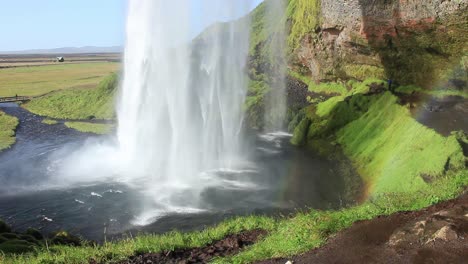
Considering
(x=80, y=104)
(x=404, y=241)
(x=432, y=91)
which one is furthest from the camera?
(x=80, y=104)

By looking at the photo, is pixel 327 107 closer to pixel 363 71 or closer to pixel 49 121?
pixel 363 71

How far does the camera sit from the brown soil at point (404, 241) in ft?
30.2

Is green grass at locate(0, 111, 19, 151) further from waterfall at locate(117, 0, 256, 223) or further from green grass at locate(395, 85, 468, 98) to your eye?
green grass at locate(395, 85, 468, 98)

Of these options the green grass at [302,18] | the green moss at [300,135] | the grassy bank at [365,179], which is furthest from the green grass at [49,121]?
the green grass at [302,18]

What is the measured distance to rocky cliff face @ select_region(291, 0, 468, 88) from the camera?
31.0 metres

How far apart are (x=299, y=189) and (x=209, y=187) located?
5.50 m

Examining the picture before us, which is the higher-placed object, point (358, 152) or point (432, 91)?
point (432, 91)

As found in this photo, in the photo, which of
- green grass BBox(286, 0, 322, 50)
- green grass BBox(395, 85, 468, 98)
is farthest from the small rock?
green grass BBox(286, 0, 322, 50)

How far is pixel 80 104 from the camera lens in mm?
61281

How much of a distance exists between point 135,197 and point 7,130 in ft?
98.7

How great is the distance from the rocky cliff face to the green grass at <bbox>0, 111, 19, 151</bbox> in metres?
34.4

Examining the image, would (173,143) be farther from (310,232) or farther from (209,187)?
(310,232)

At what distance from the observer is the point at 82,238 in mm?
18109

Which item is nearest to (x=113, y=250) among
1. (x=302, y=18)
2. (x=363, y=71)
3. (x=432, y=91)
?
(x=432, y=91)
